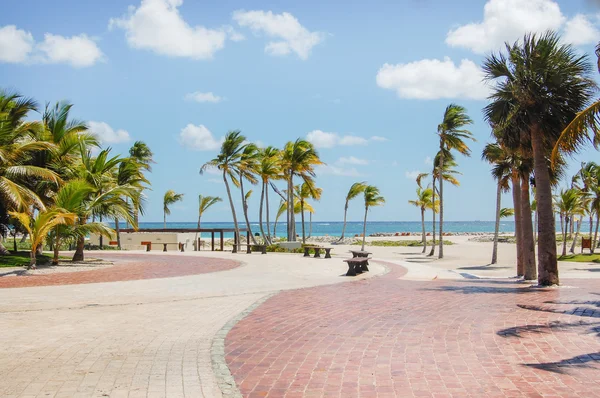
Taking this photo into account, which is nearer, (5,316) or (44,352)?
(44,352)

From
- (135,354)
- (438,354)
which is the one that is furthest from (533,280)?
(135,354)

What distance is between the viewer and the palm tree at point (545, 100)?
560 inches

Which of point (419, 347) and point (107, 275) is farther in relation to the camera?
point (107, 275)

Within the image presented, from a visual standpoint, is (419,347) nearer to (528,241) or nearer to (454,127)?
(528,241)

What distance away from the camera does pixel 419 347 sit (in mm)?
6941

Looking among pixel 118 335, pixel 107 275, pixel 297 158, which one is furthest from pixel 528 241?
pixel 297 158

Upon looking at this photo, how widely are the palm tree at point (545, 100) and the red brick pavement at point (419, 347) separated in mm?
2918

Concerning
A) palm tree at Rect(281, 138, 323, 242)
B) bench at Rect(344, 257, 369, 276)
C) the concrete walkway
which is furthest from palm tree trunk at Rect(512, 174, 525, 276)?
palm tree at Rect(281, 138, 323, 242)

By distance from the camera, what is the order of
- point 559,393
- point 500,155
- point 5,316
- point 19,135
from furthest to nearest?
point 19,135
point 500,155
point 5,316
point 559,393

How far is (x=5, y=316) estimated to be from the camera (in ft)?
30.4

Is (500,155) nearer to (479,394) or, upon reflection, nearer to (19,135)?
(479,394)

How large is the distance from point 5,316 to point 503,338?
814cm

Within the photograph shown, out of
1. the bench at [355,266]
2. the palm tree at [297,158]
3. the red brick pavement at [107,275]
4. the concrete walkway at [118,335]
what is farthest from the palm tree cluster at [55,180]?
the palm tree at [297,158]

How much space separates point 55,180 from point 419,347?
16794 mm
